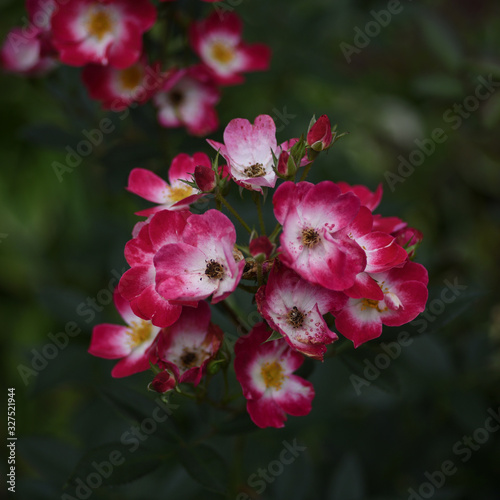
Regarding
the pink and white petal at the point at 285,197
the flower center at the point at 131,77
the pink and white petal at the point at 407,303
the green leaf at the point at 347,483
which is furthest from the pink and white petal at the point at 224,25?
the green leaf at the point at 347,483

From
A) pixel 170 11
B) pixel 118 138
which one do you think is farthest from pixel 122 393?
pixel 170 11

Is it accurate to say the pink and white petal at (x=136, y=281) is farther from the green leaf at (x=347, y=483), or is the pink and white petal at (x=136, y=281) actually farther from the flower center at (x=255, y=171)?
the green leaf at (x=347, y=483)

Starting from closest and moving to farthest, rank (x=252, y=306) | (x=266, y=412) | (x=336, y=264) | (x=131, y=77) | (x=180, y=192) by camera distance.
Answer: (x=336, y=264) < (x=266, y=412) < (x=180, y=192) < (x=252, y=306) < (x=131, y=77)

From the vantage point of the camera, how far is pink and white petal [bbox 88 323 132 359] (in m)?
0.95

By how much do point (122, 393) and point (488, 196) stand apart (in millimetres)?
2139

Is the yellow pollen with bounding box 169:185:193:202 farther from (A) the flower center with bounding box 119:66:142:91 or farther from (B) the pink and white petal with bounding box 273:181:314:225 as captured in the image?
(A) the flower center with bounding box 119:66:142:91

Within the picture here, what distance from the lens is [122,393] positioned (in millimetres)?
1008

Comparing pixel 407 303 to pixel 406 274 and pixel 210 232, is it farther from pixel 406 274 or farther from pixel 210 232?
pixel 210 232

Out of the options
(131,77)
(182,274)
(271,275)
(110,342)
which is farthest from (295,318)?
(131,77)

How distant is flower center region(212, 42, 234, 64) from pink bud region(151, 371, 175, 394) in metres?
0.88

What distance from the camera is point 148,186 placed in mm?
948

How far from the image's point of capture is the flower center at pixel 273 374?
33.5 inches

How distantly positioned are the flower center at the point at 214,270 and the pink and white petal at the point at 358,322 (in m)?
0.18

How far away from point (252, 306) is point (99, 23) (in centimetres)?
72
